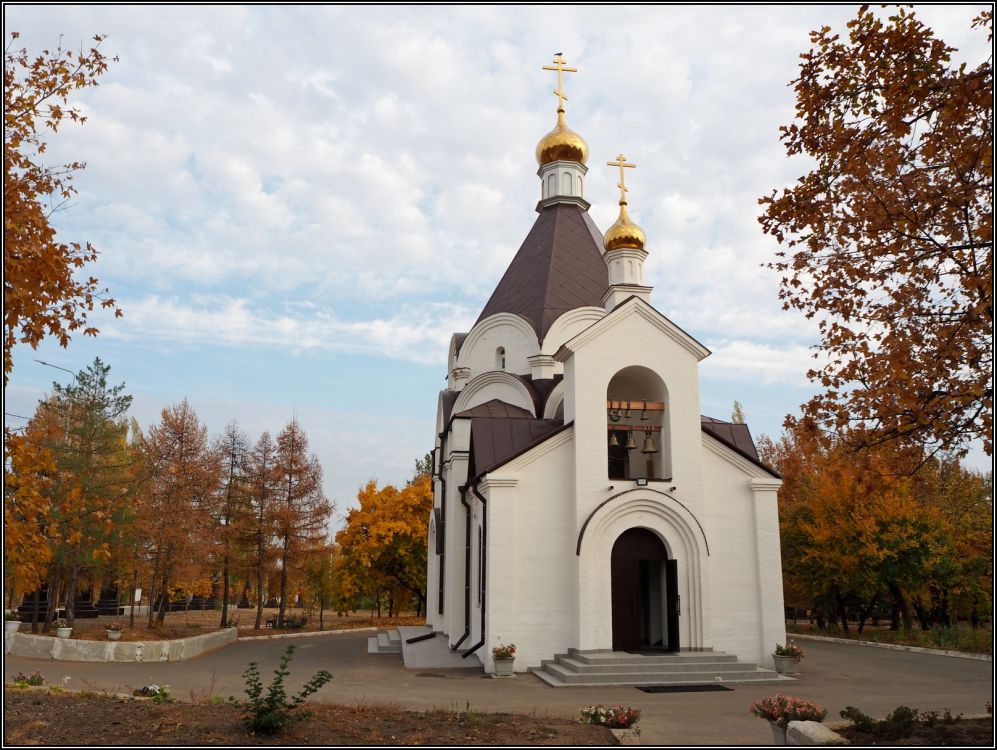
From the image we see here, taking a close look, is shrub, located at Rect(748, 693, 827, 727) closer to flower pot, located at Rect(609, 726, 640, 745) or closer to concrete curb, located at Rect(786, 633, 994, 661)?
flower pot, located at Rect(609, 726, 640, 745)

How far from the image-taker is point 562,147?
23.8 meters

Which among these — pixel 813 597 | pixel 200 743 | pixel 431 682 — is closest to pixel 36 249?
pixel 200 743

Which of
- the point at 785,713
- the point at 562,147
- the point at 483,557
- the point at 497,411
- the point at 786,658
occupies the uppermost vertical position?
the point at 562,147

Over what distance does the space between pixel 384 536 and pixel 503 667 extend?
1408cm

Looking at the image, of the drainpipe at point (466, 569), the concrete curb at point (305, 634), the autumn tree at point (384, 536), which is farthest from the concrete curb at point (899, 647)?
the concrete curb at point (305, 634)

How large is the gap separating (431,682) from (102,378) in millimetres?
14622

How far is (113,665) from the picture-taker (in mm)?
15992

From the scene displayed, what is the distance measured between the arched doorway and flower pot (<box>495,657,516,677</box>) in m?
2.22

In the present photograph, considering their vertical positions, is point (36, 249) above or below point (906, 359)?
above

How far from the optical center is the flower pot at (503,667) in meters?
13.2

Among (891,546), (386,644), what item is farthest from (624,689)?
(891,546)

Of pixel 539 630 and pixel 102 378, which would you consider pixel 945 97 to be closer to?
pixel 539 630

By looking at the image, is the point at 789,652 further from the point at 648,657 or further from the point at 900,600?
the point at 900,600

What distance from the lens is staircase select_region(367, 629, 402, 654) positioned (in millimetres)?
18562
